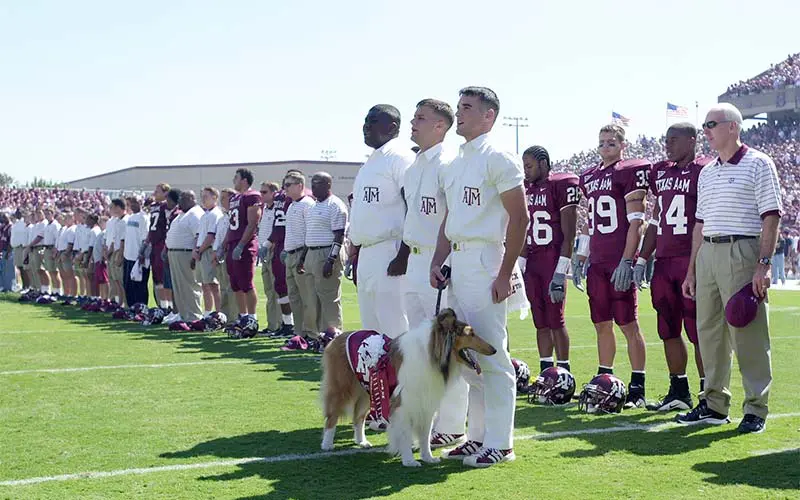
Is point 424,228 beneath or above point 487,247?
Answer: above

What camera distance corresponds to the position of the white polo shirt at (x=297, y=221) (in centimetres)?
1341

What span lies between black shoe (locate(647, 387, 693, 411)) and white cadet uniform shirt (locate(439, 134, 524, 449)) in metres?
2.55

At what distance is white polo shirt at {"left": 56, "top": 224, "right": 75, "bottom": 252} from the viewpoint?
23.0m

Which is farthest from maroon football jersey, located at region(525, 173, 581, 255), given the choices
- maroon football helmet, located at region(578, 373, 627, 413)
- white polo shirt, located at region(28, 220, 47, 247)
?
white polo shirt, located at region(28, 220, 47, 247)

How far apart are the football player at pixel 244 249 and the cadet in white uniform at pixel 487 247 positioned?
8600 millimetres

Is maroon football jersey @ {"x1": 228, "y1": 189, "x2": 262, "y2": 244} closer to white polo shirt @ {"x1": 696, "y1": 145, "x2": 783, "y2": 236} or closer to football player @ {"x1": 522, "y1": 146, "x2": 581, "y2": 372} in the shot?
football player @ {"x1": 522, "y1": 146, "x2": 581, "y2": 372}

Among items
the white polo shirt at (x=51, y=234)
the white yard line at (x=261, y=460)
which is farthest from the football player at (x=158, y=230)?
the white yard line at (x=261, y=460)

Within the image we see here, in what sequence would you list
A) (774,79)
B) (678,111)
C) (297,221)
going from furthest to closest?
1. (774,79)
2. (678,111)
3. (297,221)

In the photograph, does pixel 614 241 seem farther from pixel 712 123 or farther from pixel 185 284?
pixel 185 284

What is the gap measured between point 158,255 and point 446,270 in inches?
471

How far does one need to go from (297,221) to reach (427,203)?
21.8 feet

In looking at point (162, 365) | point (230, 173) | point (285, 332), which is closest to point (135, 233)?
point (285, 332)

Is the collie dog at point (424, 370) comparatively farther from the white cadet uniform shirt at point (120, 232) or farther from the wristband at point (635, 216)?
the white cadet uniform shirt at point (120, 232)

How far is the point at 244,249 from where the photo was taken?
14852mm
